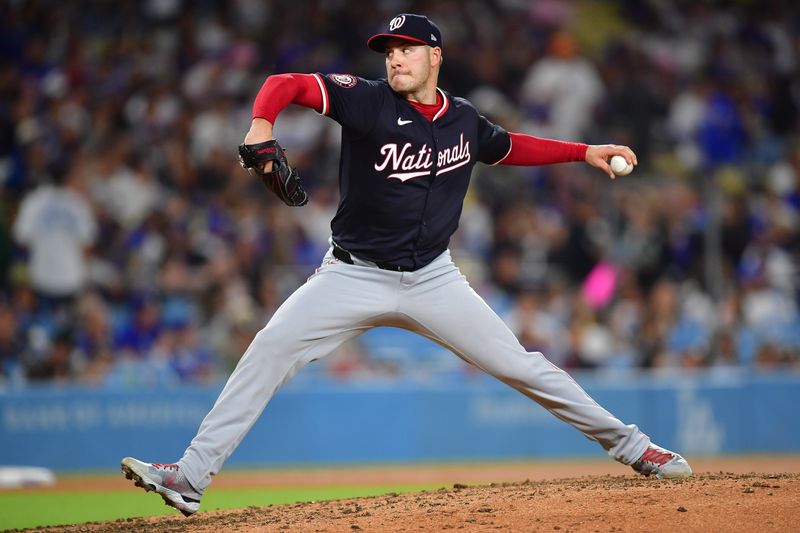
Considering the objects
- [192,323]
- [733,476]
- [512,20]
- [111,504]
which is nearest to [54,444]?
[192,323]

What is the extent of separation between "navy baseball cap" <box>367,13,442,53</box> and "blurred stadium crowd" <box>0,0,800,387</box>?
250 inches

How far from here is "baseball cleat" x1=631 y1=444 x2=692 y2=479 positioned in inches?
222

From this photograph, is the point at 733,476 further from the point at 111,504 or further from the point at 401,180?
the point at 111,504

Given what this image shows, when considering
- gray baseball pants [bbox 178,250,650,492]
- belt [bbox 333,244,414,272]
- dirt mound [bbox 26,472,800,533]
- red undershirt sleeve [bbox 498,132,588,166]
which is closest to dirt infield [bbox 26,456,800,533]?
dirt mound [bbox 26,472,800,533]

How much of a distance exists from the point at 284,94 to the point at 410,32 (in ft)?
2.48

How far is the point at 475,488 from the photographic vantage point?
230 inches

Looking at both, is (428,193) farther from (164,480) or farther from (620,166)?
(164,480)

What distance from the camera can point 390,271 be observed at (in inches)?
208

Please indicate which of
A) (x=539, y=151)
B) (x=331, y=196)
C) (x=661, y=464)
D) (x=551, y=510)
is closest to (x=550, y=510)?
(x=551, y=510)

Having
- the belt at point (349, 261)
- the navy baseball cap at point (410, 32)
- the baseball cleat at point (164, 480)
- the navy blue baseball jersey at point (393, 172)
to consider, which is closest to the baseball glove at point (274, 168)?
the navy blue baseball jersey at point (393, 172)

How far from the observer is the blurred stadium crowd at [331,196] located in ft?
38.1

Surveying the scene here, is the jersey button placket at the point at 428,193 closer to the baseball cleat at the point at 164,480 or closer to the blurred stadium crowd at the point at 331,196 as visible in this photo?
the baseball cleat at the point at 164,480

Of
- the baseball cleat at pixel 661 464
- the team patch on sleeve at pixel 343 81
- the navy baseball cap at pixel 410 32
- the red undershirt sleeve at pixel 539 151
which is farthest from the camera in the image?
the red undershirt sleeve at pixel 539 151

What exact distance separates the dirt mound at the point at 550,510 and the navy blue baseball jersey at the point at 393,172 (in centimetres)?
118
